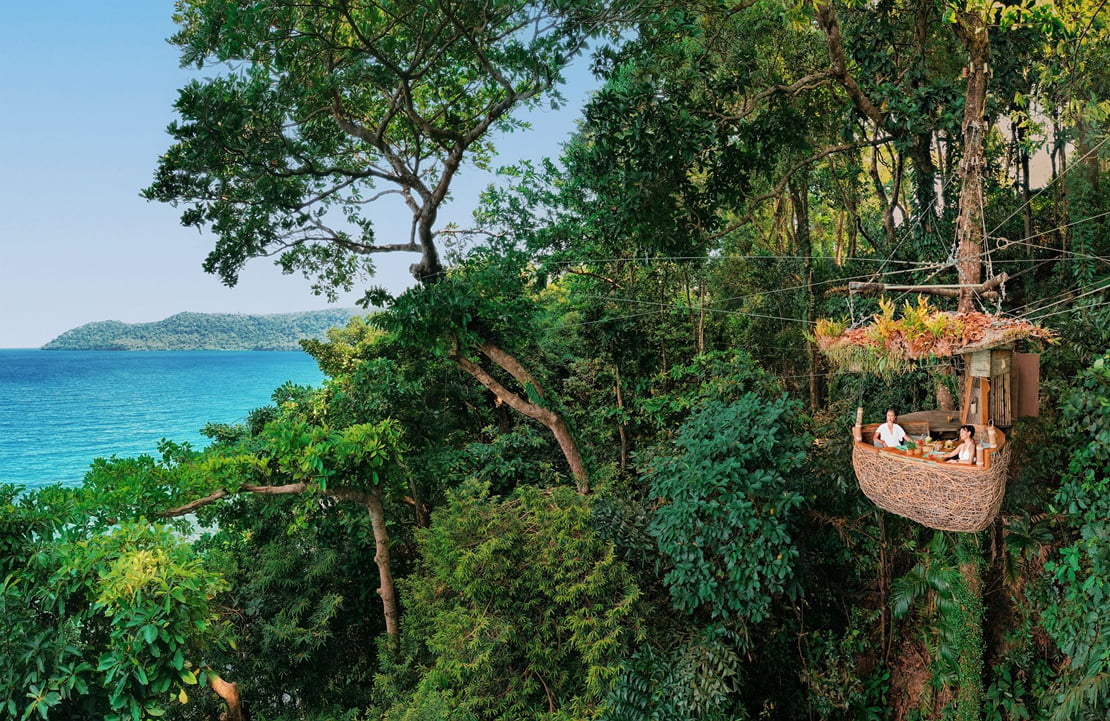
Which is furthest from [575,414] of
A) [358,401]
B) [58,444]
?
[58,444]

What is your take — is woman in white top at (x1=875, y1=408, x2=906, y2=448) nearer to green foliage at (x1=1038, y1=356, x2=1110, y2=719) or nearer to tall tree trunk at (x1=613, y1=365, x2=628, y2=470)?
green foliage at (x1=1038, y1=356, x2=1110, y2=719)

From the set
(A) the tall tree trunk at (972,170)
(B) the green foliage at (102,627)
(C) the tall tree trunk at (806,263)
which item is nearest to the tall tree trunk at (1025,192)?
(C) the tall tree trunk at (806,263)

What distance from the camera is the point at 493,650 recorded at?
4145 mm

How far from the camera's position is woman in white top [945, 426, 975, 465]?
122 inches

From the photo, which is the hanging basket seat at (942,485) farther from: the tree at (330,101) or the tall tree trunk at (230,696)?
the tall tree trunk at (230,696)

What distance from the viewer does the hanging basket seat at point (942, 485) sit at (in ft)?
9.87

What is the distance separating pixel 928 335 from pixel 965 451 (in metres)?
0.65

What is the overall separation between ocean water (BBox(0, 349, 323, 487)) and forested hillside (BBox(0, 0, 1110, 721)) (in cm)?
578

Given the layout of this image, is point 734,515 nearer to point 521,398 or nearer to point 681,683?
point 681,683

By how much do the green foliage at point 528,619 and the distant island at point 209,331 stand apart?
33320 millimetres

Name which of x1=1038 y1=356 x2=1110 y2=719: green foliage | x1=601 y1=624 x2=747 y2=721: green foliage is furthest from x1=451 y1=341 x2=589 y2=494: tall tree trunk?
x1=1038 y1=356 x2=1110 y2=719: green foliage

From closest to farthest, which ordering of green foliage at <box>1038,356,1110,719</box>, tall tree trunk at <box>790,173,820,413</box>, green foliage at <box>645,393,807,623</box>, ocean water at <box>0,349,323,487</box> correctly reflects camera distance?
green foliage at <box>1038,356,1110,719</box> → green foliage at <box>645,393,807,623</box> → tall tree trunk at <box>790,173,820,413</box> → ocean water at <box>0,349,323,487</box>

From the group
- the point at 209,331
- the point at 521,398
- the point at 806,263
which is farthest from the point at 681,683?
the point at 209,331

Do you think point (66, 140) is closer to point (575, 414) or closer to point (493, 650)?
point (575, 414)
